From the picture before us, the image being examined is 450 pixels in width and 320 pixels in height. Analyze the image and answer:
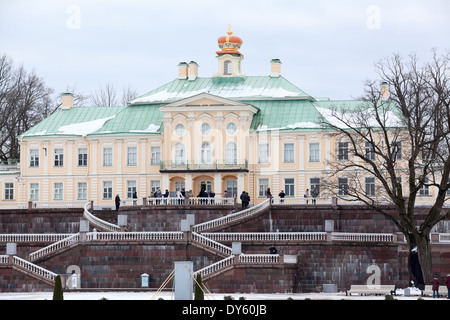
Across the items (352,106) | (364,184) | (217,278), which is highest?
(352,106)

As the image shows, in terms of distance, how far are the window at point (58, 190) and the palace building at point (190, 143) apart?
0.07 meters

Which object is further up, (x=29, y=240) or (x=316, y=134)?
(x=316, y=134)

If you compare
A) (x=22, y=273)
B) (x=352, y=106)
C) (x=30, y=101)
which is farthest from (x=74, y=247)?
(x=30, y=101)

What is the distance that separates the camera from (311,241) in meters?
62.7

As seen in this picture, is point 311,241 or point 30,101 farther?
point 30,101

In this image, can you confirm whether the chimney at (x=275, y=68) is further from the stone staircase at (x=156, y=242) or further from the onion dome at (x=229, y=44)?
the stone staircase at (x=156, y=242)

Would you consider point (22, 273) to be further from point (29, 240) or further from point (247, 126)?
point (247, 126)

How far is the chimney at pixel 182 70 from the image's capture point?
88.0 meters

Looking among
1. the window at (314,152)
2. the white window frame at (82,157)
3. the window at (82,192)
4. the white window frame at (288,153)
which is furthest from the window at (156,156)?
the window at (314,152)

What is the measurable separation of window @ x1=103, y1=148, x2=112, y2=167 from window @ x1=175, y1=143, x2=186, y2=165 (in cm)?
559

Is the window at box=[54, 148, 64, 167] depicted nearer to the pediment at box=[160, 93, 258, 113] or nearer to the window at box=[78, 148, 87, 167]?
the window at box=[78, 148, 87, 167]

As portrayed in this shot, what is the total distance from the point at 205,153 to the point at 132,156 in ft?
19.5
